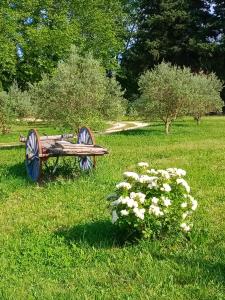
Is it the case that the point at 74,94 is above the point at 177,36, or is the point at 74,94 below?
below

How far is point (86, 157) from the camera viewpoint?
1230 cm

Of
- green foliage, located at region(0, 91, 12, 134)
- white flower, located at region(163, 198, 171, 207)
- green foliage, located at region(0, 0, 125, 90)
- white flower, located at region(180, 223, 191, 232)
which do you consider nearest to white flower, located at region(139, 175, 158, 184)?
white flower, located at region(163, 198, 171, 207)

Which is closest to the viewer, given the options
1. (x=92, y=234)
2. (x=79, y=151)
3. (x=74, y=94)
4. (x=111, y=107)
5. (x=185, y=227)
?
(x=185, y=227)

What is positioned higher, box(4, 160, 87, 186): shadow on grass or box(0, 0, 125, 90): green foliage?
box(0, 0, 125, 90): green foliage

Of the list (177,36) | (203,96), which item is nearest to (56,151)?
(203,96)

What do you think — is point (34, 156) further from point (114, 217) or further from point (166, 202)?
point (166, 202)

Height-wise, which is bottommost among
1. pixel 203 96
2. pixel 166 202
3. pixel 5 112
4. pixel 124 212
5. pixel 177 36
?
pixel 124 212

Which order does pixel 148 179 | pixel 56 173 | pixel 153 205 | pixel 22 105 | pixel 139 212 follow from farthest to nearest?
pixel 22 105
pixel 56 173
pixel 148 179
pixel 153 205
pixel 139 212

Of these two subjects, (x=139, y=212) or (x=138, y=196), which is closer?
(x=139, y=212)

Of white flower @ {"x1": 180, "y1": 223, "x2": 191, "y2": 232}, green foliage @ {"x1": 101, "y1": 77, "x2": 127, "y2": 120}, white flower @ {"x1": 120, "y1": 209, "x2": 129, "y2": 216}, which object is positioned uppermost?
green foliage @ {"x1": 101, "y1": 77, "x2": 127, "y2": 120}

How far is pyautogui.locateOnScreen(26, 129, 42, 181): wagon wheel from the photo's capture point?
11.1m

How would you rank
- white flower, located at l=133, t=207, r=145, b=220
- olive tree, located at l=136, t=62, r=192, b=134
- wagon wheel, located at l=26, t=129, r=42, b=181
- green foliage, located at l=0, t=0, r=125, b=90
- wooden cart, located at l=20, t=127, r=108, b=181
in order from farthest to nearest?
green foliage, located at l=0, t=0, r=125, b=90 → olive tree, located at l=136, t=62, r=192, b=134 → wagon wheel, located at l=26, t=129, r=42, b=181 → wooden cart, located at l=20, t=127, r=108, b=181 → white flower, located at l=133, t=207, r=145, b=220

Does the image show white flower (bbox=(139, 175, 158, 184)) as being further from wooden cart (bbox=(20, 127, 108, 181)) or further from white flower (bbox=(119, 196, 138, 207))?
wooden cart (bbox=(20, 127, 108, 181))

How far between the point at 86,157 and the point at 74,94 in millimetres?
9605
